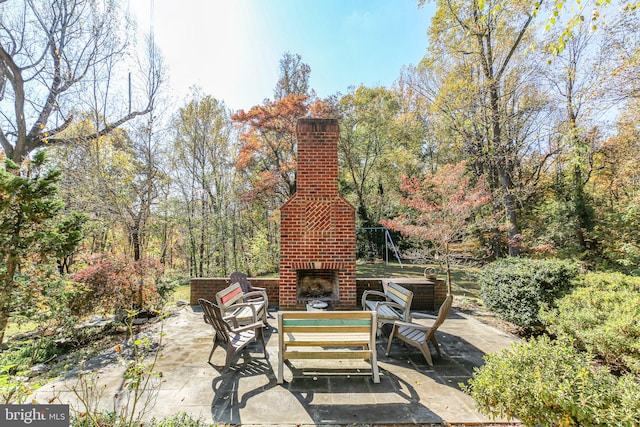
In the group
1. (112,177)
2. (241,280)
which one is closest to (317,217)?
(241,280)

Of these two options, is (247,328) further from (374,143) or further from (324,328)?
(374,143)

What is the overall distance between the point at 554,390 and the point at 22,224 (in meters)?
6.13

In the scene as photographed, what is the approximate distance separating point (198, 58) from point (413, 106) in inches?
550

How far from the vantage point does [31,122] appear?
876 centimetres

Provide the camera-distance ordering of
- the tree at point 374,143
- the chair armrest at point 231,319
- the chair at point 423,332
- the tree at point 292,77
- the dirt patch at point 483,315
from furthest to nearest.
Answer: the tree at point 374,143 < the tree at point 292,77 < the dirt patch at point 483,315 < the chair armrest at point 231,319 < the chair at point 423,332

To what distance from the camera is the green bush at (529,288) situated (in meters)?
4.79

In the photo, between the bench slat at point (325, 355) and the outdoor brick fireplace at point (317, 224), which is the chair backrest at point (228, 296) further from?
the bench slat at point (325, 355)

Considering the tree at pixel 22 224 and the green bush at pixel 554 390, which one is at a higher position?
the tree at pixel 22 224

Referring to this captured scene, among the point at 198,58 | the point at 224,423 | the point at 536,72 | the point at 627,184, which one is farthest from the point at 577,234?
the point at 198,58

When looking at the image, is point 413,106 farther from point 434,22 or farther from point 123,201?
point 123,201

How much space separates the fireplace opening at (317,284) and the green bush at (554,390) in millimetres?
3967

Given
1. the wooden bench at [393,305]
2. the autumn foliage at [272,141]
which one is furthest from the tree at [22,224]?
the autumn foliage at [272,141]

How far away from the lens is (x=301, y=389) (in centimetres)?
302

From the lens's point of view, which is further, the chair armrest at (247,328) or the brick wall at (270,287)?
the brick wall at (270,287)
